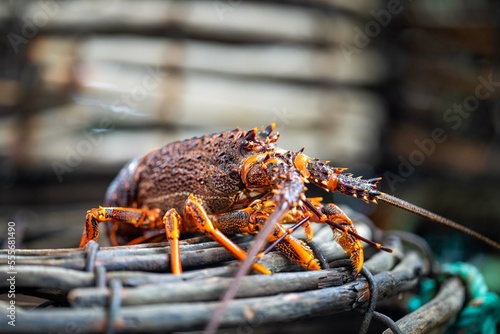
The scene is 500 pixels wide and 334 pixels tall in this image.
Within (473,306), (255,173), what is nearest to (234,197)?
(255,173)

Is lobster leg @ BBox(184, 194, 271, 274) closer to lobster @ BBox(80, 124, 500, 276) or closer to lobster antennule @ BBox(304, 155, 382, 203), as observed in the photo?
lobster @ BBox(80, 124, 500, 276)

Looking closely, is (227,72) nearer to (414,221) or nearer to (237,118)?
(237,118)

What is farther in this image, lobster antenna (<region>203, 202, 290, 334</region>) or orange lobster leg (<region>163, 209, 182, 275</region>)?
orange lobster leg (<region>163, 209, 182, 275</region>)

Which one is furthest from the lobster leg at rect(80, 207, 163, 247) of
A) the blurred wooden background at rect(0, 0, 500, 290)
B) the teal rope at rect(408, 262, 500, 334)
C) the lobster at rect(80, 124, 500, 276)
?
the blurred wooden background at rect(0, 0, 500, 290)

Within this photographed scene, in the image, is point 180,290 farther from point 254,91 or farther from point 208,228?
point 254,91

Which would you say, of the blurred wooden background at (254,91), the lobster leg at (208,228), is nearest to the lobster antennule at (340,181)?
the lobster leg at (208,228)

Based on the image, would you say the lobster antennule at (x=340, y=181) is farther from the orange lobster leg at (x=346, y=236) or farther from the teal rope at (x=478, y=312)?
the teal rope at (x=478, y=312)

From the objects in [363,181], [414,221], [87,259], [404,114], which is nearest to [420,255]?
[363,181]
